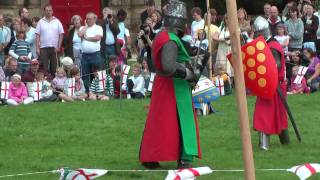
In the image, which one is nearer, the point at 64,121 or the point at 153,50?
the point at 153,50

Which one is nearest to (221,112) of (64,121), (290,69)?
(64,121)

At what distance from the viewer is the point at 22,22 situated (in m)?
19.4

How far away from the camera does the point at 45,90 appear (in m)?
17.3

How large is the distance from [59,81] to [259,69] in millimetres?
7548

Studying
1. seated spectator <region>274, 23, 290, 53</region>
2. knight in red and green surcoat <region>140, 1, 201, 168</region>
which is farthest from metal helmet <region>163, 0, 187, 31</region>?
seated spectator <region>274, 23, 290, 53</region>

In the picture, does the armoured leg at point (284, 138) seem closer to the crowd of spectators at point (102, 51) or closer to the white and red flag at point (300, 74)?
the crowd of spectators at point (102, 51)

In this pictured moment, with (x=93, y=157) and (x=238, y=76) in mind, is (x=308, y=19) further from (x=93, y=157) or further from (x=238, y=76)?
(x=238, y=76)

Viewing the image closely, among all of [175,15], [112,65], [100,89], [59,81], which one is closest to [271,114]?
[175,15]

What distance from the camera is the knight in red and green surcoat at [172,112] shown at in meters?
9.16

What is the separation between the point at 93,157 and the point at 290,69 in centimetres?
900

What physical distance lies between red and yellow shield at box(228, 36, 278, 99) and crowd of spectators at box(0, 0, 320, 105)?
6.24m

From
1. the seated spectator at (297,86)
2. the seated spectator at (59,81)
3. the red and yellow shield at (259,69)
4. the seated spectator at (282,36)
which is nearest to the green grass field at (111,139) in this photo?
the red and yellow shield at (259,69)

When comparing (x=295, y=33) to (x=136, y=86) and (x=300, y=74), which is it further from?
(x=136, y=86)

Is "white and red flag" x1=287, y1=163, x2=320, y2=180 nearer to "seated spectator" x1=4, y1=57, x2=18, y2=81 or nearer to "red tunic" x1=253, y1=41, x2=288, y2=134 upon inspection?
"red tunic" x1=253, y1=41, x2=288, y2=134
